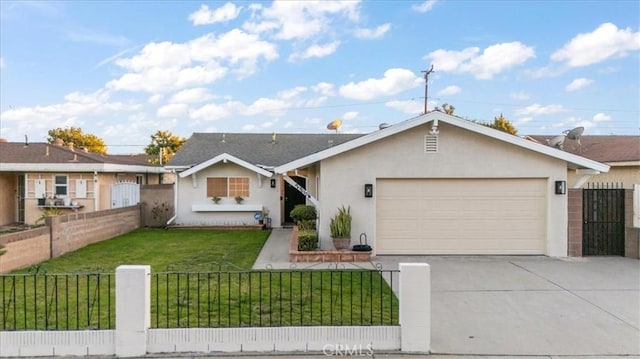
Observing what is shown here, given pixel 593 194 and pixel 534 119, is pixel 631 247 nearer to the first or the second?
pixel 593 194

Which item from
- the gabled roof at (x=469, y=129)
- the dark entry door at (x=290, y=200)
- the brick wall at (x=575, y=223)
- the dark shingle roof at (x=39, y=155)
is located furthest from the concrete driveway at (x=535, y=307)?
the dark shingle roof at (x=39, y=155)

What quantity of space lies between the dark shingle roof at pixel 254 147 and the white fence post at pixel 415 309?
46.8 feet

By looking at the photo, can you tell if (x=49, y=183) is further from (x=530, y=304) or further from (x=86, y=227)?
(x=530, y=304)

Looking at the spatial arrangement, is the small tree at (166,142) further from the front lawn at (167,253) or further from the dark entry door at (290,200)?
the front lawn at (167,253)

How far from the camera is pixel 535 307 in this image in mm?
6082

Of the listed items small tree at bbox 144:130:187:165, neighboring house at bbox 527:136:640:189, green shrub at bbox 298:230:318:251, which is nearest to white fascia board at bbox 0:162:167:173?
green shrub at bbox 298:230:318:251

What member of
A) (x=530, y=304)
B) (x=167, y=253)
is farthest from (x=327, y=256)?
(x=530, y=304)

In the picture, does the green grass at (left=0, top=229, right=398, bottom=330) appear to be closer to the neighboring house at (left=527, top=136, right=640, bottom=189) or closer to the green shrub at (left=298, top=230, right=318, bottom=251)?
the green shrub at (left=298, top=230, right=318, bottom=251)

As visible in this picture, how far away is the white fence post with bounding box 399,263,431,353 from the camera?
4457mm

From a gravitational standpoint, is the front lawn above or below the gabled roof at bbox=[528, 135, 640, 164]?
below

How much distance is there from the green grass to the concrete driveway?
99 centimetres

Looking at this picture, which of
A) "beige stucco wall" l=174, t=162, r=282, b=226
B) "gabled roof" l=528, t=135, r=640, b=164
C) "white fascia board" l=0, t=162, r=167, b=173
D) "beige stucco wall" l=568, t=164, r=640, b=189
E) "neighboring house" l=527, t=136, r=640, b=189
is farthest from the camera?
"beige stucco wall" l=174, t=162, r=282, b=226

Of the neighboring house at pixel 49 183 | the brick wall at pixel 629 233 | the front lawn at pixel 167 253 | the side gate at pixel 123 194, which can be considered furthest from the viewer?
the side gate at pixel 123 194

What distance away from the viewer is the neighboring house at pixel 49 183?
17.0 metres
